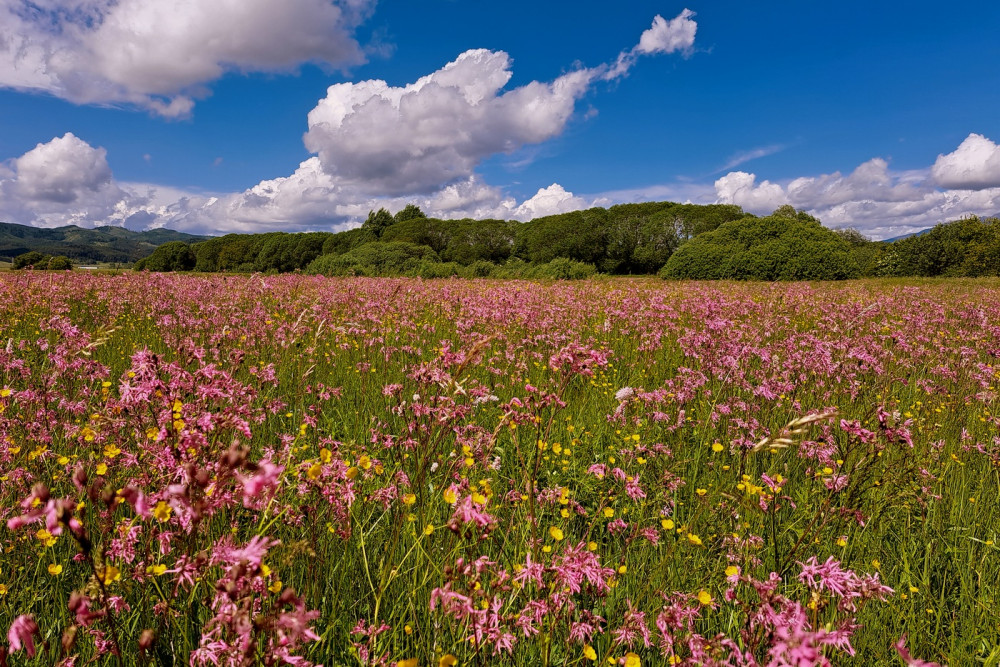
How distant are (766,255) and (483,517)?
2955cm

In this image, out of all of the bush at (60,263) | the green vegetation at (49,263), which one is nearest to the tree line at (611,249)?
the bush at (60,263)

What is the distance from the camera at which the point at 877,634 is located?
209 cm

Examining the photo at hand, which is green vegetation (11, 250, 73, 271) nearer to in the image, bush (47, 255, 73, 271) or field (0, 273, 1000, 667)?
bush (47, 255, 73, 271)

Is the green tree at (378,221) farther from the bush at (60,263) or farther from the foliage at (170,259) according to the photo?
the bush at (60,263)

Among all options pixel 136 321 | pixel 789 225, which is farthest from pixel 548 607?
pixel 789 225

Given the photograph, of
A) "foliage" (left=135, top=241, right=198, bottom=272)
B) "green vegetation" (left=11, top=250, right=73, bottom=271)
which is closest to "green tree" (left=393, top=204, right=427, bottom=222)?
"foliage" (left=135, top=241, right=198, bottom=272)

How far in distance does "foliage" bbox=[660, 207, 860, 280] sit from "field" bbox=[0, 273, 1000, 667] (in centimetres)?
2251

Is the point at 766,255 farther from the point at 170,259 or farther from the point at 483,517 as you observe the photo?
the point at 170,259

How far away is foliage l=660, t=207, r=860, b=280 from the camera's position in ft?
84.2

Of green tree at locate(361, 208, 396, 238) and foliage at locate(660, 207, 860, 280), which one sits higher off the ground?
green tree at locate(361, 208, 396, 238)

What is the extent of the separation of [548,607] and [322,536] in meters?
1.30

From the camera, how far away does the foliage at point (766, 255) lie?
25656mm

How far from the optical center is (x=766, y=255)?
87.0 feet

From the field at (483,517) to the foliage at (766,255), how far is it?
2251 cm
